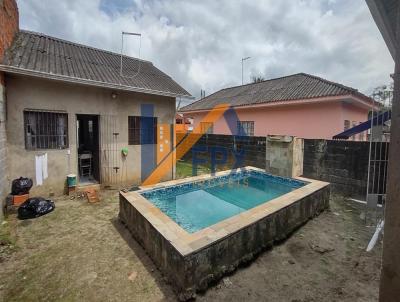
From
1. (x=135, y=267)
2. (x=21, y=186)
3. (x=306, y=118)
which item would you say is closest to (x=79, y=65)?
(x=21, y=186)

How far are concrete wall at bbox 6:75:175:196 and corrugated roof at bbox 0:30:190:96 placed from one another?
42 cm

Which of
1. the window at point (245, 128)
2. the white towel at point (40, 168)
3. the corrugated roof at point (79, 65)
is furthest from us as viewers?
the window at point (245, 128)

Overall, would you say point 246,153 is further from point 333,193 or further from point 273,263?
point 273,263

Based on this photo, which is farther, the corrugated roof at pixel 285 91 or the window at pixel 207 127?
the window at pixel 207 127

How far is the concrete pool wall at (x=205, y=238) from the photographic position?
3219 millimetres

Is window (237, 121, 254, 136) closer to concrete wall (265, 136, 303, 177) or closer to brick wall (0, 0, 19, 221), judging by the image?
concrete wall (265, 136, 303, 177)

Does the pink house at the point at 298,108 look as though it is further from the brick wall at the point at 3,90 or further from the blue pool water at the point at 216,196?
the brick wall at the point at 3,90

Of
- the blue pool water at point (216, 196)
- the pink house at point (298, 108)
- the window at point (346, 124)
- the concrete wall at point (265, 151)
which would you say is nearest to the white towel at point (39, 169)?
the blue pool water at point (216, 196)

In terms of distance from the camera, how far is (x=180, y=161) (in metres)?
14.7

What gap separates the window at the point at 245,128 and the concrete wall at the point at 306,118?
0.95 ft

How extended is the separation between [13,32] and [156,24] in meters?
5.35

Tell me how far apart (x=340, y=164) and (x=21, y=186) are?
10.1 metres

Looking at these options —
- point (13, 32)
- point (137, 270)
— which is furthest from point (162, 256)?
point (13, 32)

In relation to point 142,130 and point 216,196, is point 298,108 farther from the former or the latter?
point 142,130
